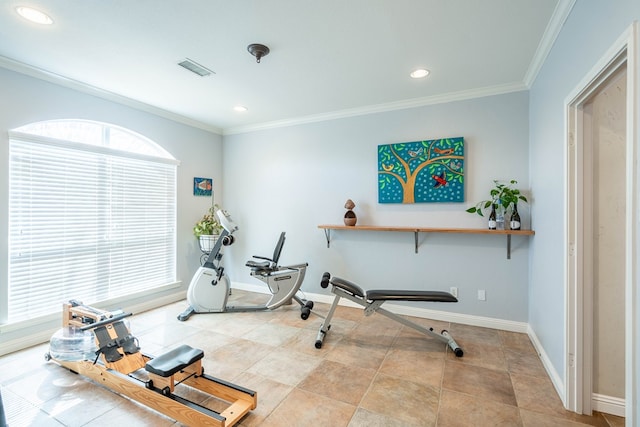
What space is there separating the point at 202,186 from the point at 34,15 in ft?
9.18

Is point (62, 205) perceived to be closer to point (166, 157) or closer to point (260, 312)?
point (166, 157)

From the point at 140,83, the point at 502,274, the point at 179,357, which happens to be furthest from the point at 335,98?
the point at 179,357

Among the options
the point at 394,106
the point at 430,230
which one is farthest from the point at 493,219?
the point at 394,106

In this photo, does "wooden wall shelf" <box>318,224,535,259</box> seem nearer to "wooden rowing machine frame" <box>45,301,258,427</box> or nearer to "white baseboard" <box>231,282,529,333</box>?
"white baseboard" <box>231,282,529,333</box>

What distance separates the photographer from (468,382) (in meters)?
2.23

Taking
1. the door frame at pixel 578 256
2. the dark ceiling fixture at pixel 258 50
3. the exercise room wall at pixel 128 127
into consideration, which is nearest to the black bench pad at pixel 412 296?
the door frame at pixel 578 256

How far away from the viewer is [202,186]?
4664 millimetres

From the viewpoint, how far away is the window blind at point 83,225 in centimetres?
281

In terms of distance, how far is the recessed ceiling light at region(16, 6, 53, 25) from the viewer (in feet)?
6.47

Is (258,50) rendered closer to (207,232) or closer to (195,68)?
(195,68)

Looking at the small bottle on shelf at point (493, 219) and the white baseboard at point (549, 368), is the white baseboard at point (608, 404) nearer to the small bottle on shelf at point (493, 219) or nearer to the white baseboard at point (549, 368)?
the white baseboard at point (549, 368)

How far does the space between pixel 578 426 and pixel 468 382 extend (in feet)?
2.09

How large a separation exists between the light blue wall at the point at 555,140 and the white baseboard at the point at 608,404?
0.20 meters

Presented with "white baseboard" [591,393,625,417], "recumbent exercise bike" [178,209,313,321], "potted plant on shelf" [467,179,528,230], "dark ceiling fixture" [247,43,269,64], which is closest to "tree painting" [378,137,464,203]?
"potted plant on shelf" [467,179,528,230]
